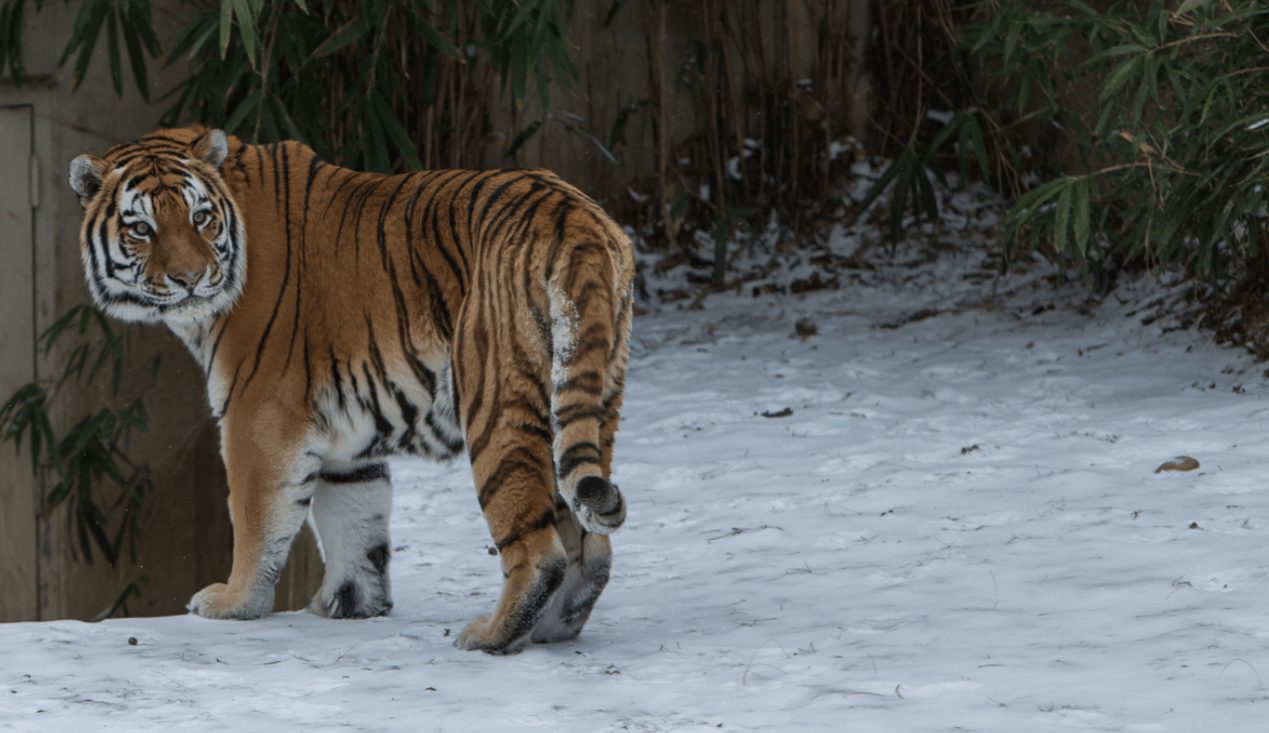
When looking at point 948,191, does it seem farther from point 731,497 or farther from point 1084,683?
point 1084,683

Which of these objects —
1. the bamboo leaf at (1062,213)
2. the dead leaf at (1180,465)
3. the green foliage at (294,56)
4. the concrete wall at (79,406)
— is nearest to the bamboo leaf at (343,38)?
the green foliage at (294,56)

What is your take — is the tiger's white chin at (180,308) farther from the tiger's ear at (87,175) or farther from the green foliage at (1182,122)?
the green foliage at (1182,122)

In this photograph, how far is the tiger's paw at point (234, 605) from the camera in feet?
9.85

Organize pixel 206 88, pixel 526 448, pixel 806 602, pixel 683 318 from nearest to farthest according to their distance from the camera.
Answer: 1. pixel 526 448
2. pixel 806 602
3. pixel 206 88
4. pixel 683 318

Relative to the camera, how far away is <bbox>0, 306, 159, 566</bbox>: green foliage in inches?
199

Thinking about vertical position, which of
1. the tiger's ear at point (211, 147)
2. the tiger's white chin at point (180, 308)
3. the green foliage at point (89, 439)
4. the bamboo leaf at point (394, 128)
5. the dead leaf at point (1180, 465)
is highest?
the bamboo leaf at point (394, 128)

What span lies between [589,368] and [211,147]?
1.25 metres

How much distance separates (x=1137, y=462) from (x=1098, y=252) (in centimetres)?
180

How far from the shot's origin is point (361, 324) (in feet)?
9.59

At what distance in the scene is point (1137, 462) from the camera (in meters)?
4.06

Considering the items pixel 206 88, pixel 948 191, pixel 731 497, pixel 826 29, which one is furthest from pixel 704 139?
pixel 731 497

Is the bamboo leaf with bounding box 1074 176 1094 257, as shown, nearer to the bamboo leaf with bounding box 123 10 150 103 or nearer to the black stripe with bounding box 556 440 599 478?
the black stripe with bounding box 556 440 599 478

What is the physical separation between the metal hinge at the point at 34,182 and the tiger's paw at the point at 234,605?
2776mm

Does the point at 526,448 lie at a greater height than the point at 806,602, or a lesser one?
greater
